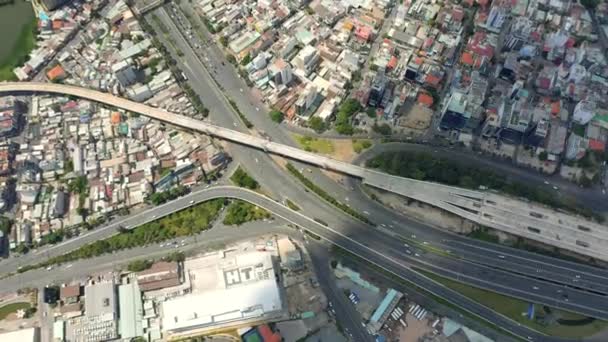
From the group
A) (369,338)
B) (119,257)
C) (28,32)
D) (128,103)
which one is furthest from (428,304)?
(28,32)

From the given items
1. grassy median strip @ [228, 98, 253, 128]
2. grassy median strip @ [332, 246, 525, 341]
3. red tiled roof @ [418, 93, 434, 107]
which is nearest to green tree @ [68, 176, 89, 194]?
grassy median strip @ [228, 98, 253, 128]

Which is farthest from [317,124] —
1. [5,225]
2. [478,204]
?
[5,225]

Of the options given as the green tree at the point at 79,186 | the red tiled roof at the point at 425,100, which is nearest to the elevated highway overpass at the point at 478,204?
the green tree at the point at 79,186

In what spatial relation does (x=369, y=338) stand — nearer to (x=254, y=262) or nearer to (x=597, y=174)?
(x=254, y=262)

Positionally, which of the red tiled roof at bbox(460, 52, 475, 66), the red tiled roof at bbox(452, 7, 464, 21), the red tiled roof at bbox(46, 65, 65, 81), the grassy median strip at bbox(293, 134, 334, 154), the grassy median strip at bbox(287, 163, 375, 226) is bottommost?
the grassy median strip at bbox(287, 163, 375, 226)

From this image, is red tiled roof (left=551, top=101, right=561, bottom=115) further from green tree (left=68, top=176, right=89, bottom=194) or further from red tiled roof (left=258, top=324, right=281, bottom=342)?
green tree (left=68, top=176, right=89, bottom=194)
